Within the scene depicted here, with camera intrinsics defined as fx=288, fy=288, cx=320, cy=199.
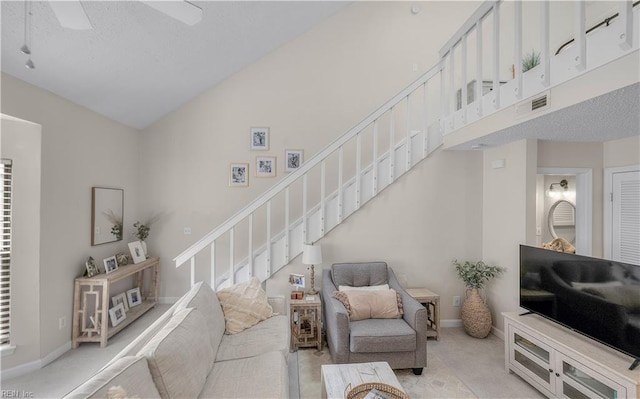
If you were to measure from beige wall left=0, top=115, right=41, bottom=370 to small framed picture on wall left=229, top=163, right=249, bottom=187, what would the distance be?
7.01 feet

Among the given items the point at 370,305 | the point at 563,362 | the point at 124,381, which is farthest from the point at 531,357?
the point at 124,381

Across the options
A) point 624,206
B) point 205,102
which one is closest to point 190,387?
point 205,102

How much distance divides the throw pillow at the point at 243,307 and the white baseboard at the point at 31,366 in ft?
5.63

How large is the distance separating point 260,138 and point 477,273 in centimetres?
344

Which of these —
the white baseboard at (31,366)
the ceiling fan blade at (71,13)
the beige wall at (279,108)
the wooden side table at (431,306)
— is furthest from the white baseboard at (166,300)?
the ceiling fan blade at (71,13)

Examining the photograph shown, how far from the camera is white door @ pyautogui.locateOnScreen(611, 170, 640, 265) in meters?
2.90

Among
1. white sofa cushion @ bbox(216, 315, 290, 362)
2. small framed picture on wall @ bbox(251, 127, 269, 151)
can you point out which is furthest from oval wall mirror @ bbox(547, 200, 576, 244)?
small framed picture on wall @ bbox(251, 127, 269, 151)

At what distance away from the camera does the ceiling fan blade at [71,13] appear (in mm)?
1479

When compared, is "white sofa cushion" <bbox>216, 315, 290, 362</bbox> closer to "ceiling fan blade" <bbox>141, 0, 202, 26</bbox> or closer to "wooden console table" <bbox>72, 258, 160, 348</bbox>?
"wooden console table" <bbox>72, 258, 160, 348</bbox>

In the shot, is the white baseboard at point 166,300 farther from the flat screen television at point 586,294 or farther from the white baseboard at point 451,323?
the flat screen television at point 586,294

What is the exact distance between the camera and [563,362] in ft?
6.88

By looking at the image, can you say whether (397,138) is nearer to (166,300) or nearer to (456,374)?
(456,374)

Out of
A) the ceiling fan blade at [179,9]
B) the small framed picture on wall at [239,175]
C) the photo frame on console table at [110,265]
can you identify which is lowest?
the photo frame on console table at [110,265]

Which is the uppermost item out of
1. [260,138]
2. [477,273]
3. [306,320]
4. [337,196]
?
[260,138]
